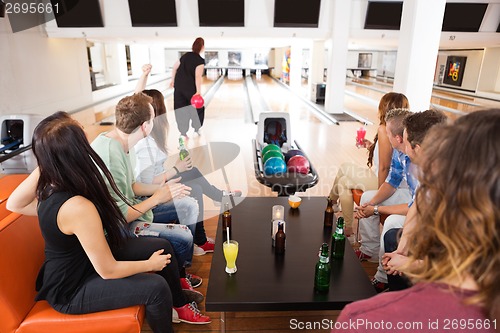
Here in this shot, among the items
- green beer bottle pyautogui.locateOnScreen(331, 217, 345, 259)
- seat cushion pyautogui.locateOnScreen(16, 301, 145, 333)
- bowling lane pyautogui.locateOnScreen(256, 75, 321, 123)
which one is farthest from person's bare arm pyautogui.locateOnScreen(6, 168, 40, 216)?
bowling lane pyautogui.locateOnScreen(256, 75, 321, 123)

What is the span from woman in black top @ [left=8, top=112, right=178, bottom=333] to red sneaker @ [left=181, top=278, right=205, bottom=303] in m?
0.40

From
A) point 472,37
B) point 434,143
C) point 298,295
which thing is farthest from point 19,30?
point 472,37

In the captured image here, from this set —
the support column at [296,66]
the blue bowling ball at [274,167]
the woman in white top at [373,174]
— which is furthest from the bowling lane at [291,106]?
the blue bowling ball at [274,167]

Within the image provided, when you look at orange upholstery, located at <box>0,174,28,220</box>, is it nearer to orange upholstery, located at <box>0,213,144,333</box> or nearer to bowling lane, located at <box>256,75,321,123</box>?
orange upholstery, located at <box>0,213,144,333</box>

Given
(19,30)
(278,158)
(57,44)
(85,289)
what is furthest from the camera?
(57,44)

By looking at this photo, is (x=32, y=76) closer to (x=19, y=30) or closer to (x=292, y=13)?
(x=19, y=30)

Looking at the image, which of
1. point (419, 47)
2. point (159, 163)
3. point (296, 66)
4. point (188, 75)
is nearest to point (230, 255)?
point (159, 163)

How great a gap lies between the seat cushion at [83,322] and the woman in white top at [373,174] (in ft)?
4.46

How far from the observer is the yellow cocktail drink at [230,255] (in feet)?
4.61

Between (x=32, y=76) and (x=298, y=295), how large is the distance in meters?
6.55

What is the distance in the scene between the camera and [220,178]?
3.63 m

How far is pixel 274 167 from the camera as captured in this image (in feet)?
7.77

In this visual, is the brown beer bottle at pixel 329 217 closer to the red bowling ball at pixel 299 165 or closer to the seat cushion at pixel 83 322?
the red bowling ball at pixel 299 165

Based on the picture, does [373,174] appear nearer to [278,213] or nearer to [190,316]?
[278,213]
